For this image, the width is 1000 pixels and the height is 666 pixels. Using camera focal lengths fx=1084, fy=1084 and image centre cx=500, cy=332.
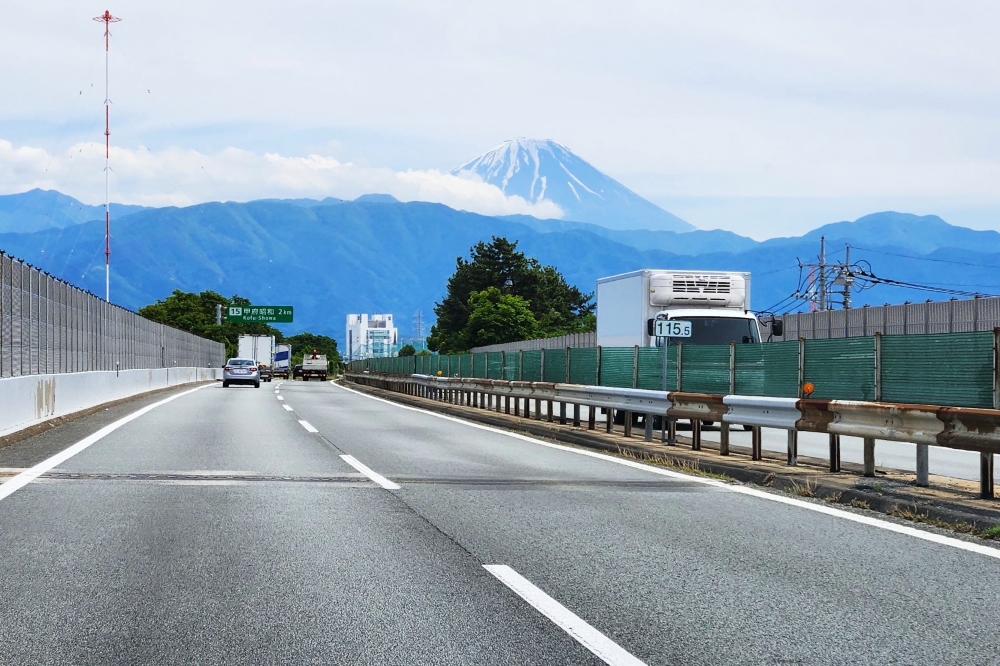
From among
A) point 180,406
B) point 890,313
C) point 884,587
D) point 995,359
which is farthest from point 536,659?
point 890,313

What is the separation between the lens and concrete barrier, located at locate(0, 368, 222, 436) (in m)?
16.6

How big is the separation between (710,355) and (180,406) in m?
17.8

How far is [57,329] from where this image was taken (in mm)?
24688

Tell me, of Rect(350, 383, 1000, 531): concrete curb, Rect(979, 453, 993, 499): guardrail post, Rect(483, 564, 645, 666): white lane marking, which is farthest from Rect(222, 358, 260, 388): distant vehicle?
Rect(483, 564, 645, 666): white lane marking

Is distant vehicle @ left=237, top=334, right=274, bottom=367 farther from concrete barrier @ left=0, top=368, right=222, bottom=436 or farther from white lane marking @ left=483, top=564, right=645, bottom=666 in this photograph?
white lane marking @ left=483, top=564, right=645, bottom=666

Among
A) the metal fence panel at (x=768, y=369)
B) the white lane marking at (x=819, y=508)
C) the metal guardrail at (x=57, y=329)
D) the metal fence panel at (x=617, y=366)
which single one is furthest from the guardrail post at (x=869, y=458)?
the metal guardrail at (x=57, y=329)

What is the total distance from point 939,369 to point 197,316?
491ft

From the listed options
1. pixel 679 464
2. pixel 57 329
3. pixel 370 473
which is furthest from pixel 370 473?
pixel 57 329

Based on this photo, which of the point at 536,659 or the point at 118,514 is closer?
the point at 536,659

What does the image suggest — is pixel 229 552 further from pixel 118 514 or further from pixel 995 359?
pixel 995 359

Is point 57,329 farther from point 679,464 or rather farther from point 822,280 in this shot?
point 822,280

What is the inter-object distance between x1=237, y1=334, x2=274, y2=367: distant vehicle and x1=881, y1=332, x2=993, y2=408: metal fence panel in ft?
271

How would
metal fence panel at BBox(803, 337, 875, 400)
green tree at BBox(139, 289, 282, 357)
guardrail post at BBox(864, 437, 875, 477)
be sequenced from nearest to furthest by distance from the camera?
guardrail post at BBox(864, 437, 875, 477) < metal fence panel at BBox(803, 337, 875, 400) < green tree at BBox(139, 289, 282, 357)

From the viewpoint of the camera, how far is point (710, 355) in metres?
15.8
